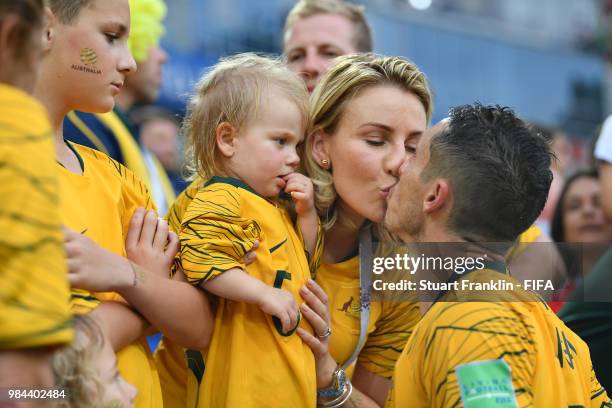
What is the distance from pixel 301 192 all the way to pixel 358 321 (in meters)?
0.56

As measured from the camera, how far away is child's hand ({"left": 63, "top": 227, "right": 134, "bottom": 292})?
2229 mm

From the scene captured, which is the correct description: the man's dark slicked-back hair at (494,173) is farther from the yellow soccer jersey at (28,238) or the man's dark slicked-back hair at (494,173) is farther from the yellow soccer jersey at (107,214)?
the yellow soccer jersey at (28,238)

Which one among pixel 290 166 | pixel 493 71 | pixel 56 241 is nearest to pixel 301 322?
pixel 290 166

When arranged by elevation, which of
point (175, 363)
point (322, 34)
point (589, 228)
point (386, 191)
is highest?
point (322, 34)

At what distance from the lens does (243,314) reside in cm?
273

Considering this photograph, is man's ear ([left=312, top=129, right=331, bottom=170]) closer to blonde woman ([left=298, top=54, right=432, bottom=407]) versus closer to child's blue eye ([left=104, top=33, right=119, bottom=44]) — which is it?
blonde woman ([left=298, top=54, right=432, bottom=407])

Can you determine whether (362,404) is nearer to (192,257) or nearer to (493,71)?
(192,257)

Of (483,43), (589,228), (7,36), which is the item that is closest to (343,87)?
(7,36)

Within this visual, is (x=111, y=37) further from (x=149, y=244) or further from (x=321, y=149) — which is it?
(x=321, y=149)

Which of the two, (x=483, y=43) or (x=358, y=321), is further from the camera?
(x=483, y=43)

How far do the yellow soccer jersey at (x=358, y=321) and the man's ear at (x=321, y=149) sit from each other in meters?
0.38

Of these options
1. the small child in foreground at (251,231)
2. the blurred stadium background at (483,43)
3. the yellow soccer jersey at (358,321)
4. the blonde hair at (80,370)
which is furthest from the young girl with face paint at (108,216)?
the blurred stadium background at (483,43)

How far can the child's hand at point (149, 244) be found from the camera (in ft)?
8.57

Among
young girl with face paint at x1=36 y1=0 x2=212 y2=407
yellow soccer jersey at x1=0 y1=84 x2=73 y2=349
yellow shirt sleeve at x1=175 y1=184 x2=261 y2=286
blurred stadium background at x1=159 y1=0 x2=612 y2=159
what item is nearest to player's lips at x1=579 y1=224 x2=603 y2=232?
yellow shirt sleeve at x1=175 y1=184 x2=261 y2=286
